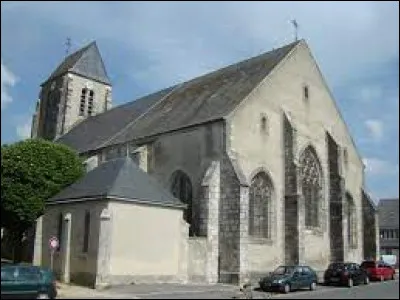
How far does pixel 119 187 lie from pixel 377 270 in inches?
626

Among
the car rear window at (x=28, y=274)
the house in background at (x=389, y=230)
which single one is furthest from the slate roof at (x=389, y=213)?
the car rear window at (x=28, y=274)

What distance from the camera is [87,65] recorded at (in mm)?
51719

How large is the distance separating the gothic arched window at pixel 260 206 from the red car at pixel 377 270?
667cm

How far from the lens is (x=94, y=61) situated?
52.6 meters

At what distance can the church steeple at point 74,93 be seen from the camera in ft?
162

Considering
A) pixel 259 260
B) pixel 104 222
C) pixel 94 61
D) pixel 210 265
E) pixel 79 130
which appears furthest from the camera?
pixel 94 61

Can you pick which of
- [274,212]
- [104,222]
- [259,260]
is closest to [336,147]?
[274,212]

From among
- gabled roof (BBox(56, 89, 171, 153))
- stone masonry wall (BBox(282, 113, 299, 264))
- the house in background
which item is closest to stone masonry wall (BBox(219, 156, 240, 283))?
stone masonry wall (BBox(282, 113, 299, 264))

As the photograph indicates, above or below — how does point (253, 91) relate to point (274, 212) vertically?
above

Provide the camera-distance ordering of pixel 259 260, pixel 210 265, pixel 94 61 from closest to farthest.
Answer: pixel 210 265 < pixel 259 260 < pixel 94 61

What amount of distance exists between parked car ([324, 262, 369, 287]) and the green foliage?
47.1 ft

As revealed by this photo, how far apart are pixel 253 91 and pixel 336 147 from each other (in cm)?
738

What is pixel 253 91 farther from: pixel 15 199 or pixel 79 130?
pixel 79 130

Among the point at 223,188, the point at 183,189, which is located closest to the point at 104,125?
the point at 183,189
